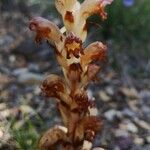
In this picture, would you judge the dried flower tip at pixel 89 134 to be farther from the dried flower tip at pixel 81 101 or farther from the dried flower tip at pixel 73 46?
the dried flower tip at pixel 73 46

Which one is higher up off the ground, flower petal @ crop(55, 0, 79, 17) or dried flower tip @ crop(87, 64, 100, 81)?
flower petal @ crop(55, 0, 79, 17)

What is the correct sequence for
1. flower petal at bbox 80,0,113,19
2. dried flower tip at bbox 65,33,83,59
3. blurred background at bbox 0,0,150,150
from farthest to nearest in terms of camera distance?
blurred background at bbox 0,0,150,150 → flower petal at bbox 80,0,113,19 → dried flower tip at bbox 65,33,83,59

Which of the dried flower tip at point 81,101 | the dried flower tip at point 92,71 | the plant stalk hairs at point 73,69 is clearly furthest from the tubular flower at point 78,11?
the dried flower tip at point 81,101

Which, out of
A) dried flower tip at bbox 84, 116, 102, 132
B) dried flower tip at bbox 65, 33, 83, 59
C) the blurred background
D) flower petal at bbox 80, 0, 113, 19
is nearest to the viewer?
dried flower tip at bbox 65, 33, 83, 59

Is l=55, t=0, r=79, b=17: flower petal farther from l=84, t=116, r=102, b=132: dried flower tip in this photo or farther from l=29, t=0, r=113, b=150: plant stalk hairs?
l=84, t=116, r=102, b=132: dried flower tip

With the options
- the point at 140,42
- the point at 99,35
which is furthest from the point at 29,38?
the point at 140,42

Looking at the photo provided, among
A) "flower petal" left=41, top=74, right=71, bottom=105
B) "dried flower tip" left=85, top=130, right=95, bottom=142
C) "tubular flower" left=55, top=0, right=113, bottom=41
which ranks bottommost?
"dried flower tip" left=85, top=130, right=95, bottom=142

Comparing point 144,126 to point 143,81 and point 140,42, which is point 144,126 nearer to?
point 143,81

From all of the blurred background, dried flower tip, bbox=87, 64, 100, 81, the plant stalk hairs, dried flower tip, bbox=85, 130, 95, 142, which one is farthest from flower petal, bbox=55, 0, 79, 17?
dried flower tip, bbox=85, 130, 95, 142
